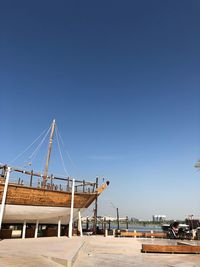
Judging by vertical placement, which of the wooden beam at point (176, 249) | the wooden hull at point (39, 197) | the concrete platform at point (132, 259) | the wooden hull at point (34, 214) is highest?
the wooden hull at point (39, 197)

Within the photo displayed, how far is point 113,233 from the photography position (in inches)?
1115

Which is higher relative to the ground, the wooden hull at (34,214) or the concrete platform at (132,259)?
the wooden hull at (34,214)

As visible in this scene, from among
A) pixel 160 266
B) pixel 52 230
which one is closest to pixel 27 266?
pixel 160 266

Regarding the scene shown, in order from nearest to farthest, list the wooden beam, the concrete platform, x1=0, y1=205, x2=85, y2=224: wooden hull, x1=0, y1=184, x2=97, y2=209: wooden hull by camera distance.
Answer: the concrete platform < the wooden beam < x1=0, y1=184, x2=97, y2=209: wooden hull < x1=0, y1=205, x2=85, y2=224: wooden hull

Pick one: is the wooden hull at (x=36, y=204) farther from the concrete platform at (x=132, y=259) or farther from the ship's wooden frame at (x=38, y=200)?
the concrete platform at (x=132, y=259)

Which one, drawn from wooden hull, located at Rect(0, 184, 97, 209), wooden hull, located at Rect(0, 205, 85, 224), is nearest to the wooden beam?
wooden hull, located at Rect(0, 184, 97, 209)

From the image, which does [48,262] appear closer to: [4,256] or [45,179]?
[4,256]

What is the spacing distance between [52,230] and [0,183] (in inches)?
353

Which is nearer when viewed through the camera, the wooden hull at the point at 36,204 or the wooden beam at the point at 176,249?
the wooden beam at the point at 176,249

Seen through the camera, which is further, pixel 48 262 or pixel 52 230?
pixel 52 230

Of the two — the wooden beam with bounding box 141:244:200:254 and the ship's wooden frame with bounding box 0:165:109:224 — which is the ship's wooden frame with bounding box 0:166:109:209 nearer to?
the ship's wooden frame with bounding box 0:165:109:224

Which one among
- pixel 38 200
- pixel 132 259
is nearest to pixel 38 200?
pixel 38 200

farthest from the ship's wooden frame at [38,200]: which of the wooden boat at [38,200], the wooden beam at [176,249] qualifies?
the wooden beam at [176,249]

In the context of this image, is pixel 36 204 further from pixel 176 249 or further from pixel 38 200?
pixel 176 249
